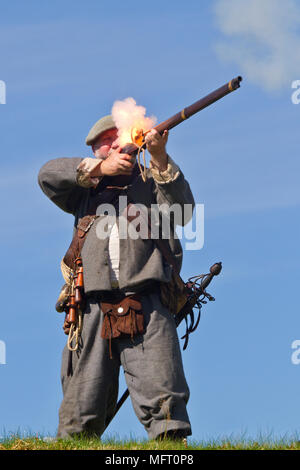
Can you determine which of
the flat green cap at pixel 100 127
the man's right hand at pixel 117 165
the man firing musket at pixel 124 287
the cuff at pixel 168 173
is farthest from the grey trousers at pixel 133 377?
the flat green cap at pixel 100 127

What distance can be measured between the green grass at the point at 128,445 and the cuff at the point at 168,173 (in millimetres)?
2693

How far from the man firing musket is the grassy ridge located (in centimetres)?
27

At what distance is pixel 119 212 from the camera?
10852 millimetres

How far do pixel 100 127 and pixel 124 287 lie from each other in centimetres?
192

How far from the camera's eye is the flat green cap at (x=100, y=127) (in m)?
11.1

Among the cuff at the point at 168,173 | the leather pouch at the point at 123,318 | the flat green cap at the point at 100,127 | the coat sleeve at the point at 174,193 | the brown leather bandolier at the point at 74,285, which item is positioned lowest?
the leather pouch at the point at 123,318

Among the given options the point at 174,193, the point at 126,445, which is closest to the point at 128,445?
the point at 126,445

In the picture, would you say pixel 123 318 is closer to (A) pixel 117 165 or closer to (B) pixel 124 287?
(B) pixel 124 287

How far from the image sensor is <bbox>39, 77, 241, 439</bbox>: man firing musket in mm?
10242

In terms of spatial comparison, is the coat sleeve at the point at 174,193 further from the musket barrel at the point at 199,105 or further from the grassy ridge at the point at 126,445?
the grassy ridge at the point at 126,445
